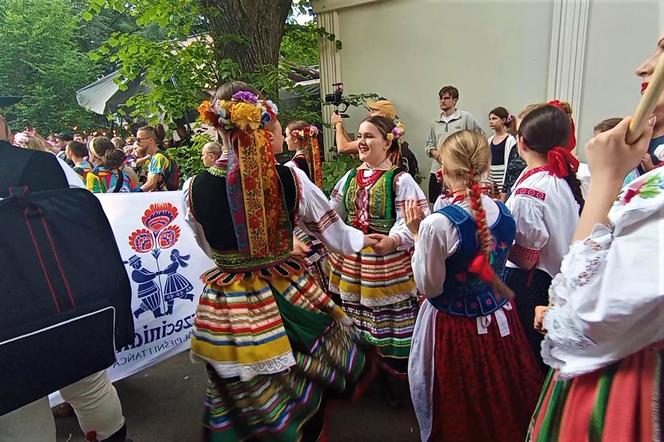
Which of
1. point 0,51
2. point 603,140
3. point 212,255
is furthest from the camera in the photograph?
point 0,51

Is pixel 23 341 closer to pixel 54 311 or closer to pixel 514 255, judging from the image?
pixel 54 311

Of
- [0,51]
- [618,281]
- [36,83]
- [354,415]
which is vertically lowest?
[354,415]

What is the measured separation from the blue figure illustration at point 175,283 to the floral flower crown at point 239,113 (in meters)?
1.35

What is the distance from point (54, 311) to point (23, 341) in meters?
0.11

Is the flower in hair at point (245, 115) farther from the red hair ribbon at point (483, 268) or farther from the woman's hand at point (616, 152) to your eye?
the woman's hand at point (616, 152)

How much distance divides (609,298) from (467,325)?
1.02 m

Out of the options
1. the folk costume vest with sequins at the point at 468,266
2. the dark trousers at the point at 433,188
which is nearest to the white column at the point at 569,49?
the dark trousers at the point at 433,188

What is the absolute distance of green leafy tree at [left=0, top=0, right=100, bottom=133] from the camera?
680 inches

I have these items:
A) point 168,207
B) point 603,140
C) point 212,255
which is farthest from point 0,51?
point 603,140

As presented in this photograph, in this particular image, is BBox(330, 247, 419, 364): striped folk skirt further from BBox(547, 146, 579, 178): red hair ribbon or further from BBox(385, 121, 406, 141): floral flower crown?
BBox(547, 146, 579, 178): red hair ribbon

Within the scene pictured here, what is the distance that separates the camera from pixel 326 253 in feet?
10.1

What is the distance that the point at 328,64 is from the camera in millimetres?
6535

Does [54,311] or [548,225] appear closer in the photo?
[54,311]

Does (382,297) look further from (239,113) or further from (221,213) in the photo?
(239,113)
